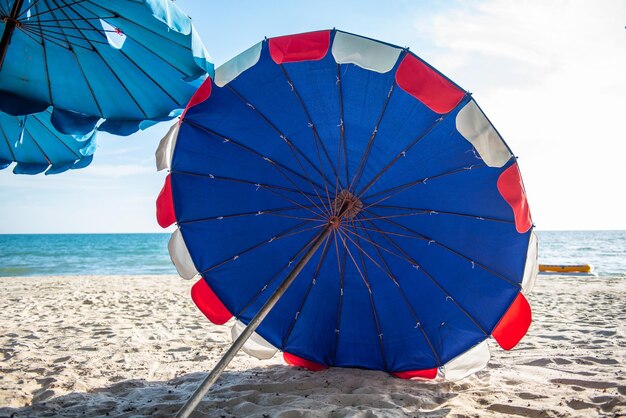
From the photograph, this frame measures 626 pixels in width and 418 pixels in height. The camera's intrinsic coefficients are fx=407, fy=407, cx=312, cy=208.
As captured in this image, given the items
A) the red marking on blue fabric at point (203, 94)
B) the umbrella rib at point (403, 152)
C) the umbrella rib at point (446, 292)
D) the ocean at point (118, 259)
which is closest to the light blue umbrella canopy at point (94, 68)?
the red marking on blue fabric at point (203, 94)

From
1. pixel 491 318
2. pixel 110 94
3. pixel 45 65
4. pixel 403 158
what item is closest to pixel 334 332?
pixel 491 318

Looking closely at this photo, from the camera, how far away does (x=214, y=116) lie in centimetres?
267

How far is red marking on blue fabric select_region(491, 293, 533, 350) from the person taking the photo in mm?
2689

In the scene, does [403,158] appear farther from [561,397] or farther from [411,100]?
[561,397]

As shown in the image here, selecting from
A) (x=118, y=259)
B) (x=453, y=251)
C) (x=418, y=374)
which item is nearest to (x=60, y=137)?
(x=453, y=251)

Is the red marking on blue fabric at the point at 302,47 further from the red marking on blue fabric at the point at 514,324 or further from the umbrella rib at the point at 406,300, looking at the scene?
the red marking on blue fabric at the point at 514,324

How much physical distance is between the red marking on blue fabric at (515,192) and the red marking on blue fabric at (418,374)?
1424 millimetres

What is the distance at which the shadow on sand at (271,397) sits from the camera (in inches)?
101

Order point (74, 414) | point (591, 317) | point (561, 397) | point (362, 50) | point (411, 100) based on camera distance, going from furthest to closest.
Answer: point (591, 317), point (561, 397), point (74, 414), point (411, 100), point (362, 50)

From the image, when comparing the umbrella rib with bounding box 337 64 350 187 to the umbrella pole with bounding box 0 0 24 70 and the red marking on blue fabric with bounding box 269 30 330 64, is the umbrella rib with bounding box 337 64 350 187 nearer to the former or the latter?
the red marking on blue fabric with bounding box 269 30 330 64

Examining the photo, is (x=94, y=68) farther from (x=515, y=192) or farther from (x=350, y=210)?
(x=515, y=192)

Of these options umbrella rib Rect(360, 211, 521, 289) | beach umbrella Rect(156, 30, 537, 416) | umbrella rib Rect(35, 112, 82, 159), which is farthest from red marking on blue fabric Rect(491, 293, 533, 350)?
umbrella rib Rect(35, 112, 82, 159)

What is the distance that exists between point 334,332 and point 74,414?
179cm

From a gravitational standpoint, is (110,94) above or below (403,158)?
above
